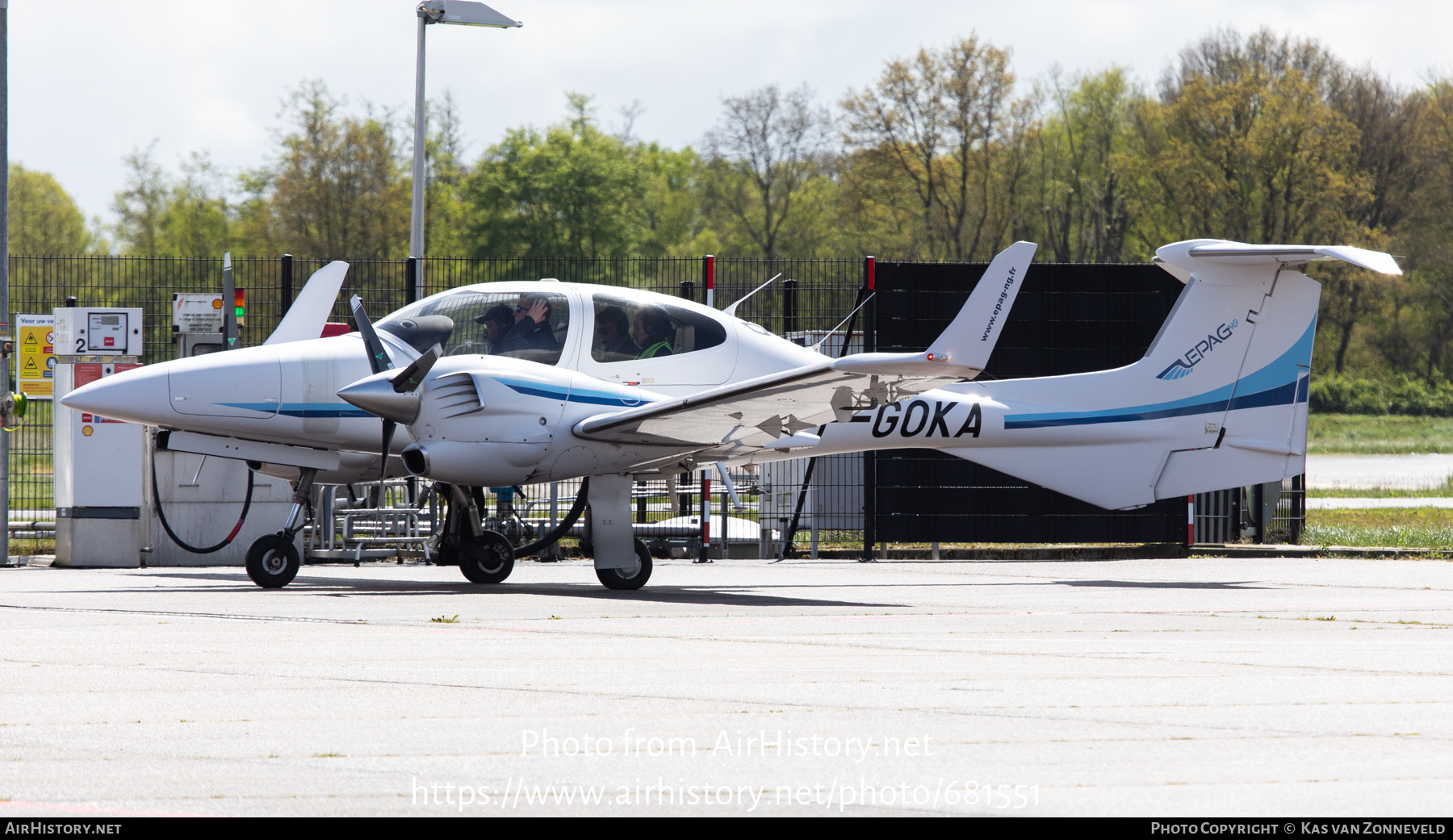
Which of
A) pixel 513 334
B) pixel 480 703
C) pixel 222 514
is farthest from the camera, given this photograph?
pixel 222 514

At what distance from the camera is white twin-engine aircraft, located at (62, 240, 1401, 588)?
10.8 m

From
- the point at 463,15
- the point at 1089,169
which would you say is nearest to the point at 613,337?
the point at 463,15

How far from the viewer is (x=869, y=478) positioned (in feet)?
55.0

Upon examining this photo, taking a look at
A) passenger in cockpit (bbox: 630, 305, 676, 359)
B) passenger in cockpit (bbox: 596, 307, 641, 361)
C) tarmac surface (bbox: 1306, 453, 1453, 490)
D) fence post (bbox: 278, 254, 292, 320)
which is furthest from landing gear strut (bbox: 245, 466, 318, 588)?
tarmac surface (bbox: 1306, 453, 1453, 490)

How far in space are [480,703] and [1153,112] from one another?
49081 millimetres

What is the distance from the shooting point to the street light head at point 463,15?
64.4 ft

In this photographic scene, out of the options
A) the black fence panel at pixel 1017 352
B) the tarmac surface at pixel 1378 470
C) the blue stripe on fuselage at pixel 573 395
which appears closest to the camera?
the blue stripe on fuselage at pixel 573 395

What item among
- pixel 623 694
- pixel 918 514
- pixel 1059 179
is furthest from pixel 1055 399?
pixel 1059 179

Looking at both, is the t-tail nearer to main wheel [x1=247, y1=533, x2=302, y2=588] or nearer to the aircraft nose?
main wheel [x1=247, y1=533, x2=302, y2=588]

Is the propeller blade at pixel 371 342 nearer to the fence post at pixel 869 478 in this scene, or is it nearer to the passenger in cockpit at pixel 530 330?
the passenger in cockpit at pixel 530 330

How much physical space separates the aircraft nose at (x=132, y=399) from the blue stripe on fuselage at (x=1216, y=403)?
25.6 feet

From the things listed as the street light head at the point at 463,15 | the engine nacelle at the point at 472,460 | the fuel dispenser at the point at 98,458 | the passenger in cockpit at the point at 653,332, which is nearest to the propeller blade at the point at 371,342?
the engine nacelle at the point at 472,460

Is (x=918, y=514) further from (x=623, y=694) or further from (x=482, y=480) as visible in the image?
(x=623, y=694)

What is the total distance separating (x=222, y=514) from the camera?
15.0 metres
